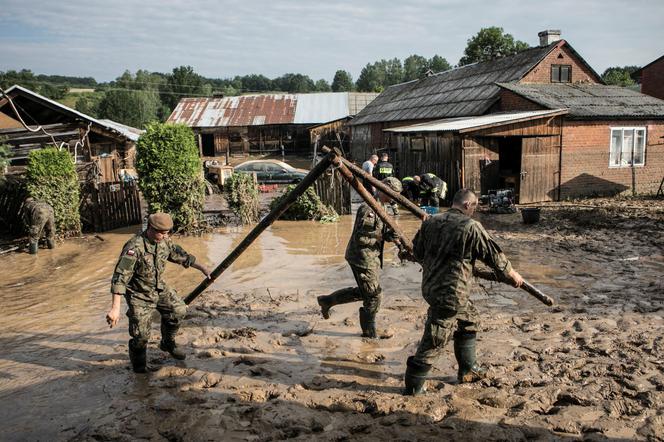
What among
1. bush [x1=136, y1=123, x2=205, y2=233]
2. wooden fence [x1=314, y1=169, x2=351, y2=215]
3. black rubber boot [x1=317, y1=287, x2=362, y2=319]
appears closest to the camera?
black rubber boot [x1=317, y1=287, x2=362, y2=319]

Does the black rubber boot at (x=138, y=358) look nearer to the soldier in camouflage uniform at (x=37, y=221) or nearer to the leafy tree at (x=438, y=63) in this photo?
the soldier in camouflage uniform at (x=37, y=221)

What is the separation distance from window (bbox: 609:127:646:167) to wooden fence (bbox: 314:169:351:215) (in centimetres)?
1055

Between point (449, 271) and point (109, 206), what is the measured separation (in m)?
11.7

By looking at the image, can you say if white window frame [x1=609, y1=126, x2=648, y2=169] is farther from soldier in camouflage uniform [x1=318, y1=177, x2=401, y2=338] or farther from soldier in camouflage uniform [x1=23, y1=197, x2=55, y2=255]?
soldier in camouflage uniform [x1=23, y1=197, x2=55, y2=255]

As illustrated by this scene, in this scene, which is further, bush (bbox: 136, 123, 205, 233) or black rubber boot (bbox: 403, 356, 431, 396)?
bush (bbox: 136, 123, 205, 233)

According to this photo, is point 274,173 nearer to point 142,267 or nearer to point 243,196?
point 243,196

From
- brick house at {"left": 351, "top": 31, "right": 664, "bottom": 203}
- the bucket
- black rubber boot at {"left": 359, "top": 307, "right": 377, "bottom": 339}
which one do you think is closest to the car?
brick house at {"left": 351, "top": 31, "right": 664, "bottom": 203}

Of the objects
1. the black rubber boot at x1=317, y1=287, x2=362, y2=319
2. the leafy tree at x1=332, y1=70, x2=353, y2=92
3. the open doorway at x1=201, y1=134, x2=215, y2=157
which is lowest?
the black rubber boot at x1=317, y1=287, x2=362, y2=319

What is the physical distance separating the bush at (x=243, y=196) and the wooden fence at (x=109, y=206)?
2.80 m

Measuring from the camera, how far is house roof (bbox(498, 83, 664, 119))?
17781 millimetres

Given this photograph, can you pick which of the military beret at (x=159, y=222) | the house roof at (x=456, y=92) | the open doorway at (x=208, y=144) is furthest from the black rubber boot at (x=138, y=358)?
the open doorway at (x=208, y=144)

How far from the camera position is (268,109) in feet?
127

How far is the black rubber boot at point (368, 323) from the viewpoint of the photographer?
5.96 m

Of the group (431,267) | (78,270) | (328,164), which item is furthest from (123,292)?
(78,270)
